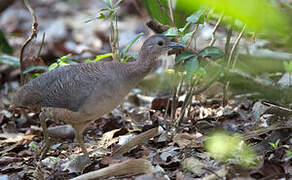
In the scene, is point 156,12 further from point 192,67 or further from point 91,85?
point 91,85

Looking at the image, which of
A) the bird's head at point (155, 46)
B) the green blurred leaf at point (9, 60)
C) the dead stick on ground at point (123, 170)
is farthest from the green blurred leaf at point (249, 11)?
the green blurred leaf at point (9, 60)

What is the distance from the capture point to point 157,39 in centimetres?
371

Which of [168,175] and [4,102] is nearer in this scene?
[168,175]

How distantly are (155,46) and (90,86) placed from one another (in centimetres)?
74

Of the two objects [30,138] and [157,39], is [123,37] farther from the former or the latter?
[157,39]

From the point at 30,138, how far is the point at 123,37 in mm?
5044

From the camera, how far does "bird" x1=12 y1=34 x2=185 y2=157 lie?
350cm

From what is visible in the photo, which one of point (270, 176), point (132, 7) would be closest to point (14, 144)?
point (270, 176)

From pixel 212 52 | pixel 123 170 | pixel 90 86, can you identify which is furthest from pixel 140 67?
pixel 123 170

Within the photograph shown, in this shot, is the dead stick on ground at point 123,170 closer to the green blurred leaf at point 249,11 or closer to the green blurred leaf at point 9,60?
the green blurred leaf at point 249,11

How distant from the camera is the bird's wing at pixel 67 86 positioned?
356cm

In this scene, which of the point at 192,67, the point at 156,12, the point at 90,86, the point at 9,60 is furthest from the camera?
the point at 9,60

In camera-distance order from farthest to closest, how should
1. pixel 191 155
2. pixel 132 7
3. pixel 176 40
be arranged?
pixel 132 7, pixel 176 40, pixel 191 155

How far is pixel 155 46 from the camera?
369 centimetres
